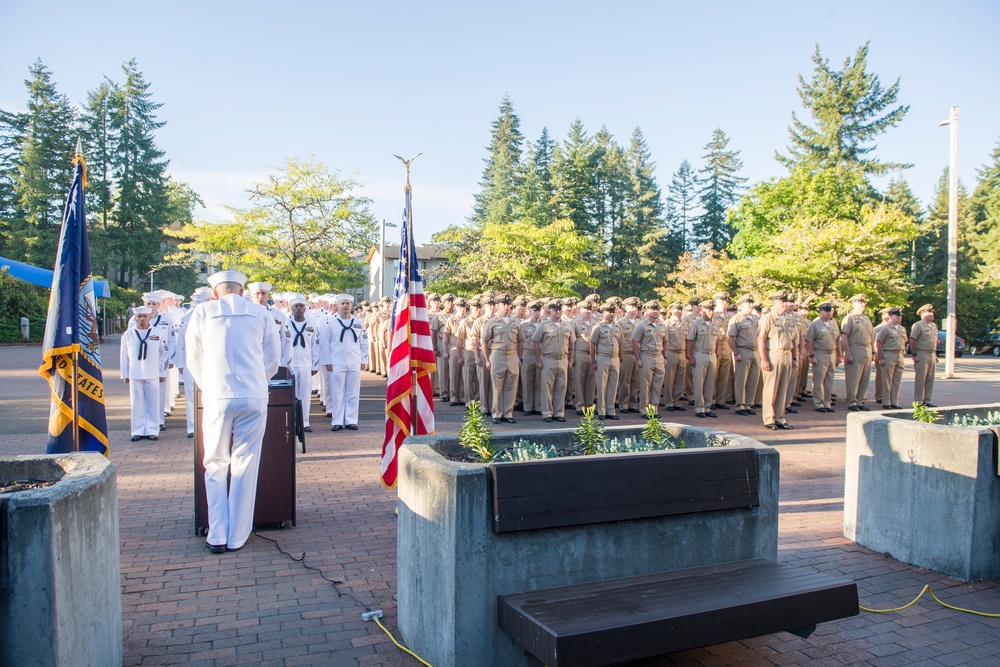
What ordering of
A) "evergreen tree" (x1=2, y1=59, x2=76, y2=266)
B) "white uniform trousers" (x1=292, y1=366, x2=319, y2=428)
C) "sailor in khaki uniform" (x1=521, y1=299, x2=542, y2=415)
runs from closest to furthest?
"white uniform trousers" (x1=292, y1=366, x2=319, y2=428), "sailor in khaki uniform" (x1=521, y1=299, x2=542, y2=415), "evergreen tree" (x1=2, y1=59, x2=76, y2=266)

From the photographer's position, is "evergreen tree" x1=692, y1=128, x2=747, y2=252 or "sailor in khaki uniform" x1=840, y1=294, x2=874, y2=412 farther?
"evergreen tree" x1=692, y1=128, x2=747, y2=252

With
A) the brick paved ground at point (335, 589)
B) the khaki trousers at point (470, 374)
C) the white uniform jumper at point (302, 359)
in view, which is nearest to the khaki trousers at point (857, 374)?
the brick paved ground at point (335, 589)

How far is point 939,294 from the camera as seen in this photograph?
3812 centimetres

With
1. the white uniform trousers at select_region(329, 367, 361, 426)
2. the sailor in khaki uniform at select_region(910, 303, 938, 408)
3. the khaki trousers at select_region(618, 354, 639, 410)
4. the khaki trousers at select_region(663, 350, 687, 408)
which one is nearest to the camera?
the white uniform trousers at select_region(329, 367, 361, 426)

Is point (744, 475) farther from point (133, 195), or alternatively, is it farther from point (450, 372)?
point (133, 195)

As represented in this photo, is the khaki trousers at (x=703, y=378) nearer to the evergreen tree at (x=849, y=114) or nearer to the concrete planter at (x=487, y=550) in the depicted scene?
the concrete planter at (x=487, y=550)

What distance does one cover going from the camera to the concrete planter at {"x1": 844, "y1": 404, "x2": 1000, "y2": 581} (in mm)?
5230

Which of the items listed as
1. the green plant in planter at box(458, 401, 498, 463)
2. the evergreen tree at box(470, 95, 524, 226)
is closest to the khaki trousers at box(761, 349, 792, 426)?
the green plant in planter at box(458, 401, 498, 463)

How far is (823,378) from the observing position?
15234 millimetres

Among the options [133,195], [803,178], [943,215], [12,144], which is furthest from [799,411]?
[943,215]

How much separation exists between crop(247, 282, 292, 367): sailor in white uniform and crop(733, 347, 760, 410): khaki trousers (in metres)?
8.85

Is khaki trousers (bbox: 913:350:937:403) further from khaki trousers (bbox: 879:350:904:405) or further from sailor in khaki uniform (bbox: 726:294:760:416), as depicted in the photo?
sailor in khaki uniform (bbox: 726:294:760:416)

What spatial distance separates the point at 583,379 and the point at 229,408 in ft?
33.2

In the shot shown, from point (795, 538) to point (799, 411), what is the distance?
9.65 m
